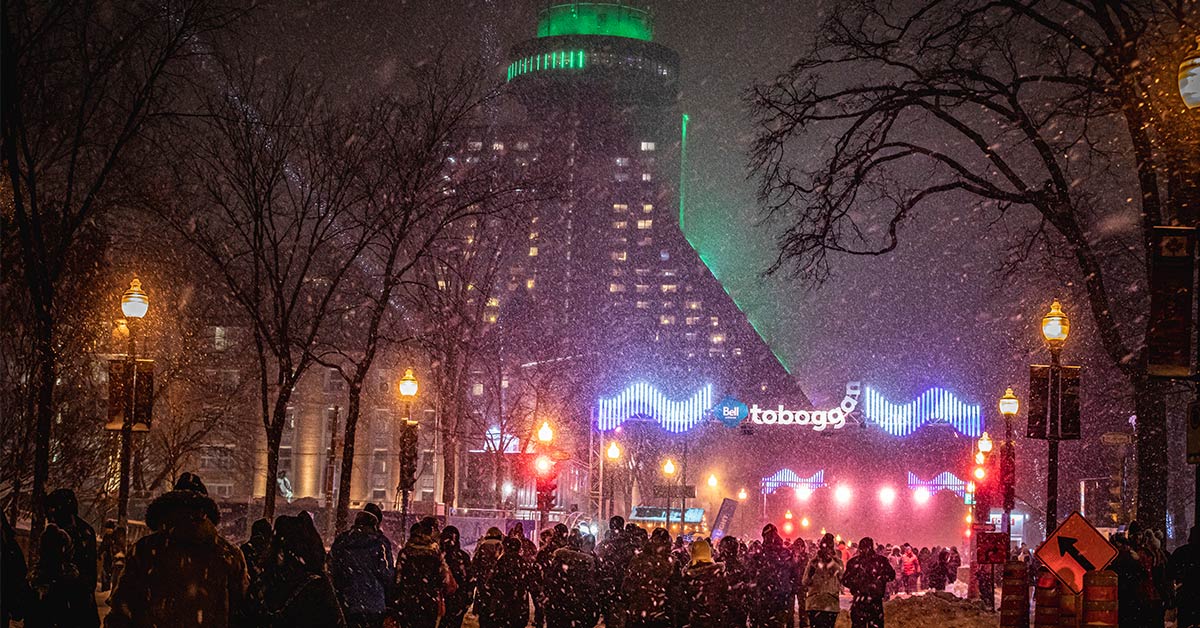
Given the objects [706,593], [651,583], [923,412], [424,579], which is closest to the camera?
[424,579]

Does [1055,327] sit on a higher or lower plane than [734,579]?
higher

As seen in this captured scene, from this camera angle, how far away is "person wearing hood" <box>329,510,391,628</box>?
12375mm

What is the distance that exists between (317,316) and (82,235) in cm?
490

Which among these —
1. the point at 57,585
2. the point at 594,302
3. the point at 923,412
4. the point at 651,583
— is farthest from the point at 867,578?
the point at 594,302

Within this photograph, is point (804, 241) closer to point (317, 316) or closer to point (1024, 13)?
point (1024, 13)

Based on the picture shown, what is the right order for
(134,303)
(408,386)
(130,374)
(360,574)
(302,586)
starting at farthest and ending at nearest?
(408,386) < (130,374) < (134,303) < (360,574) < (302,586)

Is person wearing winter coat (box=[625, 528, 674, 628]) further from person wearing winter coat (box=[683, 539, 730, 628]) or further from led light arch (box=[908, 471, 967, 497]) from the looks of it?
led light arch (box=[908, 471, 967, 497])

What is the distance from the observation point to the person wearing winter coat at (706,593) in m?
15.3

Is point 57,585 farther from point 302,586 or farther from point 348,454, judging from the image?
point 348,454

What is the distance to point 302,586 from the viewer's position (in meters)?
9.27

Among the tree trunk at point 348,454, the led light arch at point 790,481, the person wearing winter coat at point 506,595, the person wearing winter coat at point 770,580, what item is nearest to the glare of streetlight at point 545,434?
the tree trunk at point 348,454

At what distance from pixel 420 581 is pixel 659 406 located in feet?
120

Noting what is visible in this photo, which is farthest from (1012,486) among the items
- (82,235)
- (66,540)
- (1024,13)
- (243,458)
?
(243,458)

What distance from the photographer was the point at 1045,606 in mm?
18141
